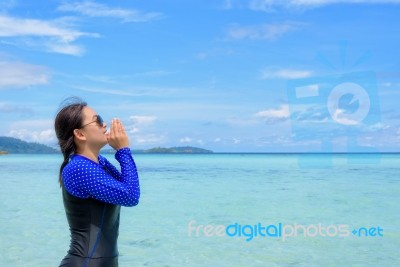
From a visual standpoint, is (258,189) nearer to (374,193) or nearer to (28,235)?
(374,193)

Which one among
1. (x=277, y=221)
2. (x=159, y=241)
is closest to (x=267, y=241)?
(x=159, y=241)

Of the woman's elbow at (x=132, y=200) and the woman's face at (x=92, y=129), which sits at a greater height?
the woman's face at (x=92, y=129)

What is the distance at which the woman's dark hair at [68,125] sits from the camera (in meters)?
2.16

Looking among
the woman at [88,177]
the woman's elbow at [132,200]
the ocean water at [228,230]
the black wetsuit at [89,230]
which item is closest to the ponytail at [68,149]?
the woman at [88,177]

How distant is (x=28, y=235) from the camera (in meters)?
8.93

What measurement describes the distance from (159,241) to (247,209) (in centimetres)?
472

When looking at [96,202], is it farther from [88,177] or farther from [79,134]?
[79,134]

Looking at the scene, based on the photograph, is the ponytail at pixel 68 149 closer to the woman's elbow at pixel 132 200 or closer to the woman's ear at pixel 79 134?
the woman's ear at pixel 79 134
